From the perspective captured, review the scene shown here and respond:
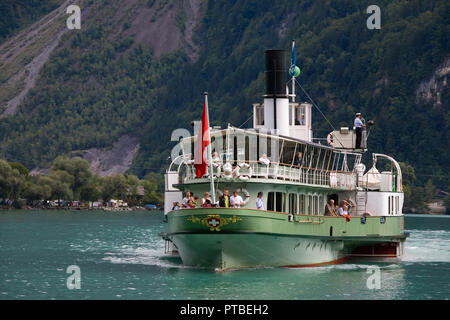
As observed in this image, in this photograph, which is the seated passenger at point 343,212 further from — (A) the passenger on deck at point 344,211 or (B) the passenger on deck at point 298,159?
(B) the passenger on deck at point 298,159

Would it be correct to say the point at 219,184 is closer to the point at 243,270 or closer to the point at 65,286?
the point at 243,270

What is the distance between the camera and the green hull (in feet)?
143

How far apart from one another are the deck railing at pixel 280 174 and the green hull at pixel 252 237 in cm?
201

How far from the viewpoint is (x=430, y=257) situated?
62594 mm

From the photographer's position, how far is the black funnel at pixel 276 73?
52000 millimetres

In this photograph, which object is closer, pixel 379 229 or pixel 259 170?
pixel 259 170

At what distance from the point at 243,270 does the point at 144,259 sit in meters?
13.6

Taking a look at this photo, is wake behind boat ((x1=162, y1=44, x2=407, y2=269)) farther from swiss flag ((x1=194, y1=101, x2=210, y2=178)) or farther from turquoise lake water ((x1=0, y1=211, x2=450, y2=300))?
turquoise lake water ((x1=0, y1=211, x2=450, y2=300))

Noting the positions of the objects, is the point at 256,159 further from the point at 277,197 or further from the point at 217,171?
the point at 217,171

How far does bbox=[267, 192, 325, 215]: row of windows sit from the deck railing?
82cm

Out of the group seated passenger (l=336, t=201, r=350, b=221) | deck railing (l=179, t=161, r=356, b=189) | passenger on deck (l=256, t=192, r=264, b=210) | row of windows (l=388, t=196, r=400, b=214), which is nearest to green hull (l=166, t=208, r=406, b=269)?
seated passenger (l=336, t=201, r=350, b=221)
